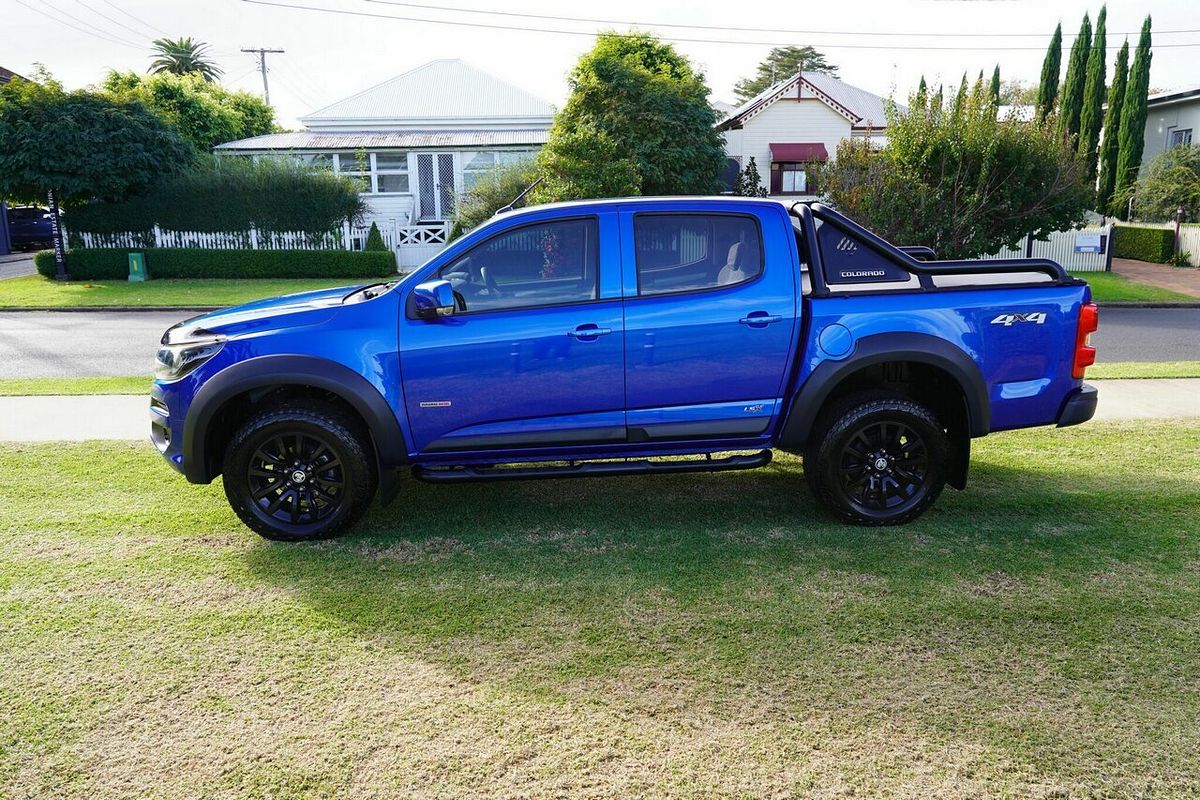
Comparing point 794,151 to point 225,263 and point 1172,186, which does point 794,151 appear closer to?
point 1172,186

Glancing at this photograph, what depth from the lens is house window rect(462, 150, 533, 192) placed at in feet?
95.6

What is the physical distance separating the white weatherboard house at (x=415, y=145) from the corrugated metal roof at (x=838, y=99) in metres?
7.14

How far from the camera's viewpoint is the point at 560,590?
4520mm

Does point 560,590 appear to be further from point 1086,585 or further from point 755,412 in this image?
point 1086,585

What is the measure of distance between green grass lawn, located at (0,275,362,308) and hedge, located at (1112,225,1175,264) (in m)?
22.4

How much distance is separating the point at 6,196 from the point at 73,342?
12.7 meters

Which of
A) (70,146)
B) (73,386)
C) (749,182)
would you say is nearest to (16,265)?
(70,146)

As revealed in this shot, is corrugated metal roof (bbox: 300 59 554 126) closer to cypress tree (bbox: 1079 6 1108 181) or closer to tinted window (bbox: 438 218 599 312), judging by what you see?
cypress tree (bbox: 1079 6 1108 181)

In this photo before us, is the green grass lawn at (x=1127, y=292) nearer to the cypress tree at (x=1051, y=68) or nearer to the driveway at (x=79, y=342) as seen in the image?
the cypress tree at (x=1051, y=68)

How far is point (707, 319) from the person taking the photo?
5.13m

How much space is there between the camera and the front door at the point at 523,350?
16.6ft

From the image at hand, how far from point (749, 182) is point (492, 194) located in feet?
33.4

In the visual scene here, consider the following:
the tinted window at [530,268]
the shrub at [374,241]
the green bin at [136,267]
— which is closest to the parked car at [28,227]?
the green bin at [136,267]

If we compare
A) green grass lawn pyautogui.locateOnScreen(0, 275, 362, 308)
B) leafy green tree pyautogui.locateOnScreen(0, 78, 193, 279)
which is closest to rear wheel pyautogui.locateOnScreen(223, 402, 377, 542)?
green grass lawn pyautogui.locateOnScreen(0, 275, 362, 308)
